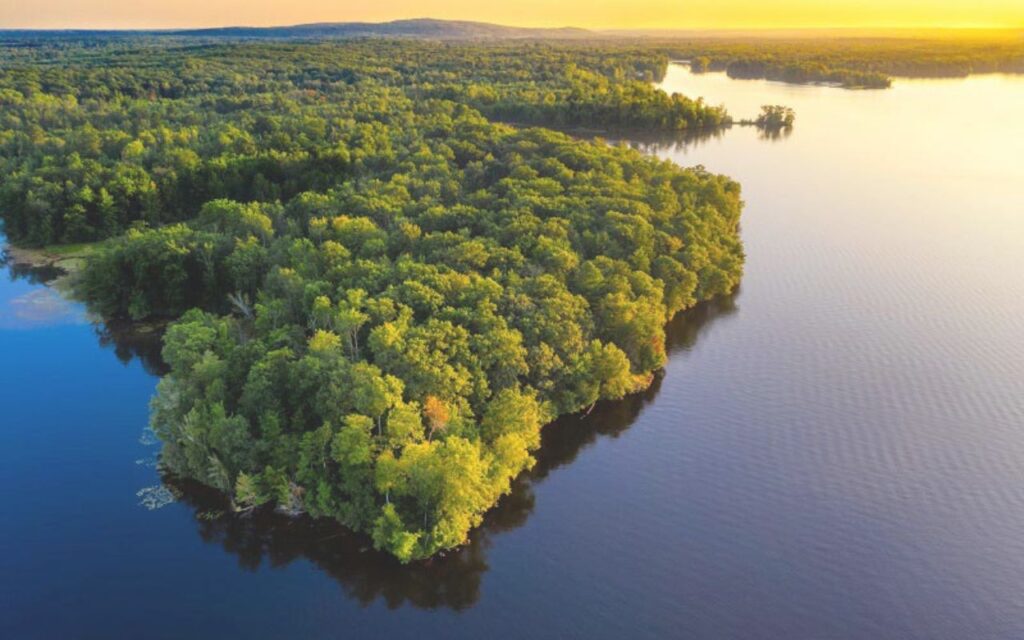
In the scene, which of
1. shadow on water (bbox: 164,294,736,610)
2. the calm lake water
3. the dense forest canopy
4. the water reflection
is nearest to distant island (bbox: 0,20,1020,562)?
the dense forest canopy

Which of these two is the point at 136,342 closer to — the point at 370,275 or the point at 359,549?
the point at 370,275

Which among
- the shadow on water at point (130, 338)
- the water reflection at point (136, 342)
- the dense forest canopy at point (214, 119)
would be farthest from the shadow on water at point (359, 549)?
the dense forest canopy at point (214, 119)

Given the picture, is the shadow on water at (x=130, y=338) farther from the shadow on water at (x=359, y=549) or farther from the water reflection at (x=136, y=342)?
the shadow on water at (x=359, y=549)

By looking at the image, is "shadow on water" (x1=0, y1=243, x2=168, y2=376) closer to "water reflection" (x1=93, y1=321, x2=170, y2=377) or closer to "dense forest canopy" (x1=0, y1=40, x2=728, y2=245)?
"water reflection" (x1=93, y1=321, x2=170, y2=377)

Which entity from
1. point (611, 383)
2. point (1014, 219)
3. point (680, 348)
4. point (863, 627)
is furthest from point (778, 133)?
point (863, 627)

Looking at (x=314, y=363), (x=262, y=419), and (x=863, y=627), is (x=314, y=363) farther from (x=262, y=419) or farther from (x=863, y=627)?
(x=863, y=627)

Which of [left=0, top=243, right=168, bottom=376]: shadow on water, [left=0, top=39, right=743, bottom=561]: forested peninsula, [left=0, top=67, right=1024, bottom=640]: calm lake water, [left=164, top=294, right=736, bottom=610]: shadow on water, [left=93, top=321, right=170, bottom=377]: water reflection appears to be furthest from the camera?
[left=0, top=243, right=168, bottom=376]: shadow on water
